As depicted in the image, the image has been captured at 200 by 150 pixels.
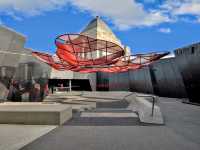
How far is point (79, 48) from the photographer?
31531 millimetres

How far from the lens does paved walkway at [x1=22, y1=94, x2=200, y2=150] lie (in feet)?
27.2

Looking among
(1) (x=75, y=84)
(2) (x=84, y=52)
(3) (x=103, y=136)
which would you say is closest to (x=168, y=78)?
(2) (x=84, y=52)

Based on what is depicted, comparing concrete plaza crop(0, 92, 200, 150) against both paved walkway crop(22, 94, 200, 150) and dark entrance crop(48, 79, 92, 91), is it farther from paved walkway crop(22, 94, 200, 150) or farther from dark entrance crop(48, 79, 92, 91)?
dark entrance crop(48, 79, 92, 91)

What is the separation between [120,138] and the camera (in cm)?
965

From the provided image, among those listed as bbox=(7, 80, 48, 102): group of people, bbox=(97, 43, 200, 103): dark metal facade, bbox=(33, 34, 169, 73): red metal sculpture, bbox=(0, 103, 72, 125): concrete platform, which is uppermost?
bbox=(33, 34, 169, 73): red metal sculpture

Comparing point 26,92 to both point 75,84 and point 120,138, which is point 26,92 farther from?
point 75,84

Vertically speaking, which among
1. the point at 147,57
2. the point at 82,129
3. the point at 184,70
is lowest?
the point at 82,129

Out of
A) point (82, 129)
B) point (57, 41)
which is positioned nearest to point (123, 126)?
point (82, 129)

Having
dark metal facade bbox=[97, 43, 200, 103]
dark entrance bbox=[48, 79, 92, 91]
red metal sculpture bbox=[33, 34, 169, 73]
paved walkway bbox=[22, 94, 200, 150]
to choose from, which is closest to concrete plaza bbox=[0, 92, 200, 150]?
paved walkway bbox=[22, 94, 200, 150]

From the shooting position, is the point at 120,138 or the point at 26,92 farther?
the point at 26,92

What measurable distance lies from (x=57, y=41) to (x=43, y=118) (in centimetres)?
1551

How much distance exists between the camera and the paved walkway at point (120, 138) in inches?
326

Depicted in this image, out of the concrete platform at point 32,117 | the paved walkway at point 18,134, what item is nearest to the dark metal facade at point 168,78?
the concrete platform at point 32,117

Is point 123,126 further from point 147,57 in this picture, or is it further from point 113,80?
point 113,80
